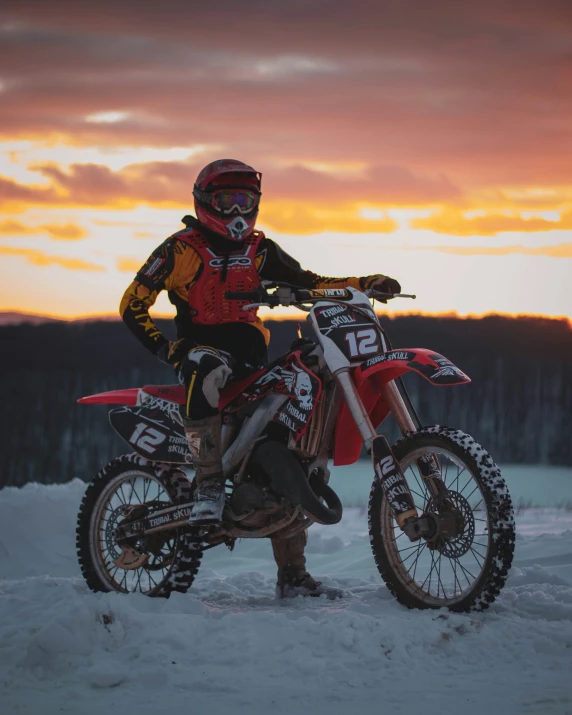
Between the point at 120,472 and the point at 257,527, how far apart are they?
1161 millimetres

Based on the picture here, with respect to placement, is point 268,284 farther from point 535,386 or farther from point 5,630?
point 535,386

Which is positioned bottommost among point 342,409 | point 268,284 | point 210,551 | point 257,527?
point 210,551

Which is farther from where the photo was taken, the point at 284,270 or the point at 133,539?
the point at 284,270

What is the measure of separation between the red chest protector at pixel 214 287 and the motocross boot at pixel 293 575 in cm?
148

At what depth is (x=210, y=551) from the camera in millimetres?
8836

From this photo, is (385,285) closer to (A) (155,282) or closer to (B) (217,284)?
(B) (217,284)

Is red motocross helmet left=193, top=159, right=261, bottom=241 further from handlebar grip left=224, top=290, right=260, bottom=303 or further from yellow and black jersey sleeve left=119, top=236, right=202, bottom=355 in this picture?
handlebar grip left=224, top=290, right=260, bottom=303

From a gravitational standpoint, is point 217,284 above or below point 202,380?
above

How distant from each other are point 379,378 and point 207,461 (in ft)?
3.60

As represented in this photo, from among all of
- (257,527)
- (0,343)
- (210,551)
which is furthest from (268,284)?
(0,343)

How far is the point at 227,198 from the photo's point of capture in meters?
5.91

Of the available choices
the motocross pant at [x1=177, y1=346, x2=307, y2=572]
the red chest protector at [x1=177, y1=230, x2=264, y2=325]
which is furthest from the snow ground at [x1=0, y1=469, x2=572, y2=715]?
the red chest protector at [x1=177, y1=230, x2=264, y2=325]

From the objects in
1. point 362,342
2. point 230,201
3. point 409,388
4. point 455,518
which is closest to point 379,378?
point 362,342

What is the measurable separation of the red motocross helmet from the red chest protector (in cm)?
13
